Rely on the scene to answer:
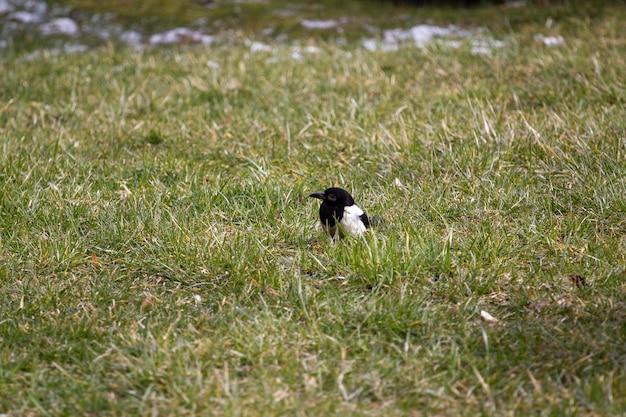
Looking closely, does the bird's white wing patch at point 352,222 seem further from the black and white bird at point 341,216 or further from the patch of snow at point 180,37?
the patch of snow at point 180,37

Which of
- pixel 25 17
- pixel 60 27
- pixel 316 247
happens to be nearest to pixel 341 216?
pixel 316 247

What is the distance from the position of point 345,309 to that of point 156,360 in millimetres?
955

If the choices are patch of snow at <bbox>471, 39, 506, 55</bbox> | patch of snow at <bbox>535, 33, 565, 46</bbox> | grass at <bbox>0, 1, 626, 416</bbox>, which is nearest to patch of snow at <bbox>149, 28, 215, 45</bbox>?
grass at <bbox>0, 1, 626, 416</bbox>

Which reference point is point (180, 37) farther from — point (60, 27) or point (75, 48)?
point (60, 27)

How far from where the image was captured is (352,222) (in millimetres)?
4184

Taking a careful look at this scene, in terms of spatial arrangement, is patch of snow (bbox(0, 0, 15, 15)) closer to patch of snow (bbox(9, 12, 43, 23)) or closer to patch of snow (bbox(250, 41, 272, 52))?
patch of snow (bbox(9, 12, 43, 23))

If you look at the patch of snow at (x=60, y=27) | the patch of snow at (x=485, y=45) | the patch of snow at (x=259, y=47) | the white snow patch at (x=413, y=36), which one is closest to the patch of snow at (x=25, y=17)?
the patch of snow at (x=60, y=27)

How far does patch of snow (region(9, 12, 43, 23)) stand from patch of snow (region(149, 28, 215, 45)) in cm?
204

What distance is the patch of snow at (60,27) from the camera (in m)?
10.7

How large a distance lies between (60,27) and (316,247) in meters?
8.12

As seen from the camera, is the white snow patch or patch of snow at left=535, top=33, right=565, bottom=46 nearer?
patch of snow at left=535, top=33, right=565, bottom=46

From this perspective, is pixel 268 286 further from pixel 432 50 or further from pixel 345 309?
pixel 432 50

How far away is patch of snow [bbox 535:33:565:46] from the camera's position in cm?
824

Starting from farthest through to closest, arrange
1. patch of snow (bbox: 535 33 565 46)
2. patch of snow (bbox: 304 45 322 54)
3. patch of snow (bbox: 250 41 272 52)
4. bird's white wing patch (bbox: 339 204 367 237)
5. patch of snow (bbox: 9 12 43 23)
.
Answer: patch of snow (bbox: 9 12 43 23), patch of snow (bbox: 250 41 272 52), patch of snow (bbox: 304 45 322 54), patch of snow (bbox: 535 33 565 46), bird's white wing patch (bbox: 339 204 367 237)
